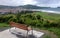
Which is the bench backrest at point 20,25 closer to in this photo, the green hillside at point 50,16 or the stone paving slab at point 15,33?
the stone paving slab at point 15,33

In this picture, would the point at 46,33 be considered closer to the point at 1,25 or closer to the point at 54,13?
the point at 54,13

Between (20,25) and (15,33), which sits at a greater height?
(20,25)

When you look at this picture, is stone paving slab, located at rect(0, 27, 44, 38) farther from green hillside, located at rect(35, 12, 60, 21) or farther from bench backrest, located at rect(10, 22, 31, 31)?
green hillside, located at rect(35, 12, 60, 21)

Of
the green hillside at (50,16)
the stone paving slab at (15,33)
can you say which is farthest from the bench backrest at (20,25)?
the green hillside at (50,16)

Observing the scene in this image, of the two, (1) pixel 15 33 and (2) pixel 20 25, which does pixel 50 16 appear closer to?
(2) pixel 20 25

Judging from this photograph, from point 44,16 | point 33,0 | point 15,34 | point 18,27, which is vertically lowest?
point 15,34

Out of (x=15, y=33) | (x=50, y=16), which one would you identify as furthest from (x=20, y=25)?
(x=50, y=16)

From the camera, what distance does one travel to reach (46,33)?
1931 mm

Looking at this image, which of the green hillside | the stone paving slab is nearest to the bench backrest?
the stone paving slab

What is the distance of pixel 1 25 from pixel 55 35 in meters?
0.94

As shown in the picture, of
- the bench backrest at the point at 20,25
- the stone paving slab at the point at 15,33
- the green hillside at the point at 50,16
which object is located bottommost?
the stone paving slab at the point at 15,33

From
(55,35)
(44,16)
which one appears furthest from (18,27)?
(55,35)

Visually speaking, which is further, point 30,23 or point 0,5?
point 0,5

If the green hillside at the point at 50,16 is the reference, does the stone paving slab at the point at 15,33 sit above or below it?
below
